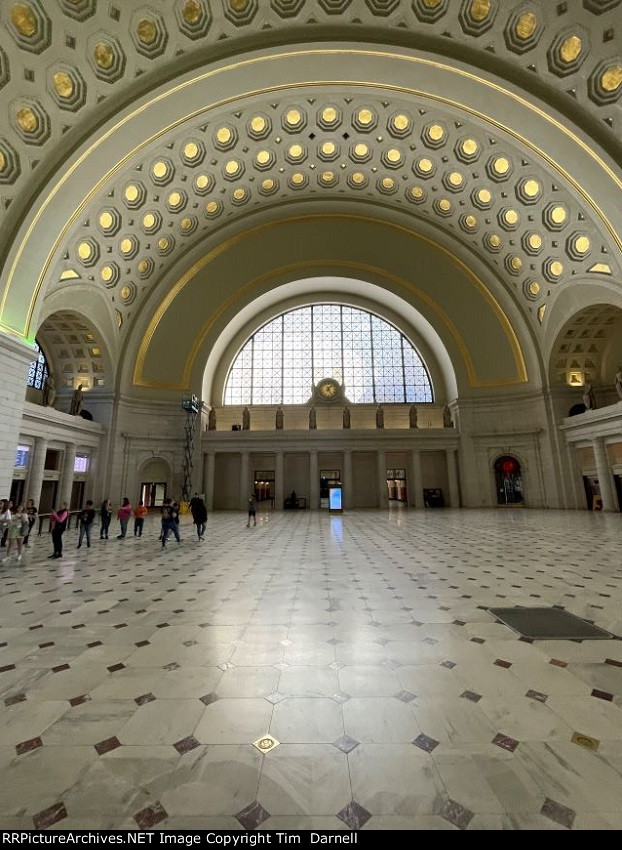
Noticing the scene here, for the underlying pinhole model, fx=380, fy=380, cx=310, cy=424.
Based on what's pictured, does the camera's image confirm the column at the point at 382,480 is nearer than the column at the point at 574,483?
No

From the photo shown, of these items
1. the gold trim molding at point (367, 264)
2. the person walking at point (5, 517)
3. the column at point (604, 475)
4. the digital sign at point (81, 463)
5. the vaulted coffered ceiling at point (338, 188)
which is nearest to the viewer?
the person walking at point (5, 517)

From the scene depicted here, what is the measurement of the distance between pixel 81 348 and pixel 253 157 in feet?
51.9

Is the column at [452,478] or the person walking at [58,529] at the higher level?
the column at [452,478]

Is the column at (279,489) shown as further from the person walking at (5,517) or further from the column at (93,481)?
the person walking at (5,517)

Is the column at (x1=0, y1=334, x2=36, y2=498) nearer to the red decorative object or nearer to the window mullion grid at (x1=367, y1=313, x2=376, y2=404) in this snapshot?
the window mullion grid at (x1=367, y1=313, x2=376, y2=404)

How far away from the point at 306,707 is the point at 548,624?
3936 mm

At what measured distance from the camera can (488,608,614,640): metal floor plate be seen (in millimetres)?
4980

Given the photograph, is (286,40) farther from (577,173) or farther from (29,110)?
(577,173)

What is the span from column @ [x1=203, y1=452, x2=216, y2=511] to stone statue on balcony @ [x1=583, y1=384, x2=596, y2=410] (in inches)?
1015

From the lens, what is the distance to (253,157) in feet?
72.3

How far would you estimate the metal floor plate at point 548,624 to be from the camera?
4.98 metres

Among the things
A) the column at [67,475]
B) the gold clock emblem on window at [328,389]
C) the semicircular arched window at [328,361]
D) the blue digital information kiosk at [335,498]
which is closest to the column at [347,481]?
the blue digital information kiosk at [335,498]

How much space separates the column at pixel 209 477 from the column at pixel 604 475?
25.3 metres

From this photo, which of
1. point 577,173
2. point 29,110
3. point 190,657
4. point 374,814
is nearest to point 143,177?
point 29,110
